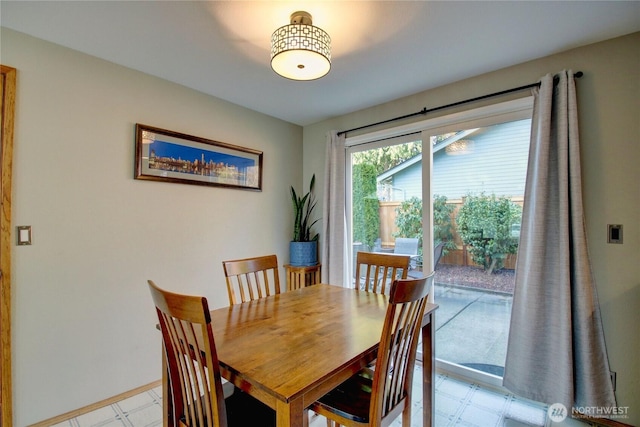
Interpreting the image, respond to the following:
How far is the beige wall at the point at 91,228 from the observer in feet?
5.96

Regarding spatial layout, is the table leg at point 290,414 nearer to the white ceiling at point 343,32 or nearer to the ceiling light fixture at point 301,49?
the ceiling light fixture at point 301,49

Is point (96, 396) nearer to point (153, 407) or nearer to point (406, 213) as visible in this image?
point (153, 407)

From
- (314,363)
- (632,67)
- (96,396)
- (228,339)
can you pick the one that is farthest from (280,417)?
(632,67)

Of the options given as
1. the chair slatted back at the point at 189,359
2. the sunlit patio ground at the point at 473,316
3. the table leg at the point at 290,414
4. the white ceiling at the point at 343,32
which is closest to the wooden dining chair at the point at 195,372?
the chair slatted back at the point at 189,359

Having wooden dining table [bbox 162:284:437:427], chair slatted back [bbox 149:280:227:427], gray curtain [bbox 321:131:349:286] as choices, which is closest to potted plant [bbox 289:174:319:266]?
gray curtain [bbox 321:131:349:286]

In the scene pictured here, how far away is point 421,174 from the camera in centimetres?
269

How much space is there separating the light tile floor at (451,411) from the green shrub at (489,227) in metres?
0.90

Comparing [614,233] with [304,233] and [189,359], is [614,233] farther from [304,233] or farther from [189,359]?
[304,233]

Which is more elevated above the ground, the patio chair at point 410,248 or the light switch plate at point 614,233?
the light switch plate at point 614,233

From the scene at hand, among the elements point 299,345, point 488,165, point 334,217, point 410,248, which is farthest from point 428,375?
point 334,217

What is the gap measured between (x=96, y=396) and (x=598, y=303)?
10.8 ft

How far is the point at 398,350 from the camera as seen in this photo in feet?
4.25

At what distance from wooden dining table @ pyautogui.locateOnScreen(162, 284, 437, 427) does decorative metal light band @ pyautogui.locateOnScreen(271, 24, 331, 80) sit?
135 centimetres

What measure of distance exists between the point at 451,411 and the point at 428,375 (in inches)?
21.8
